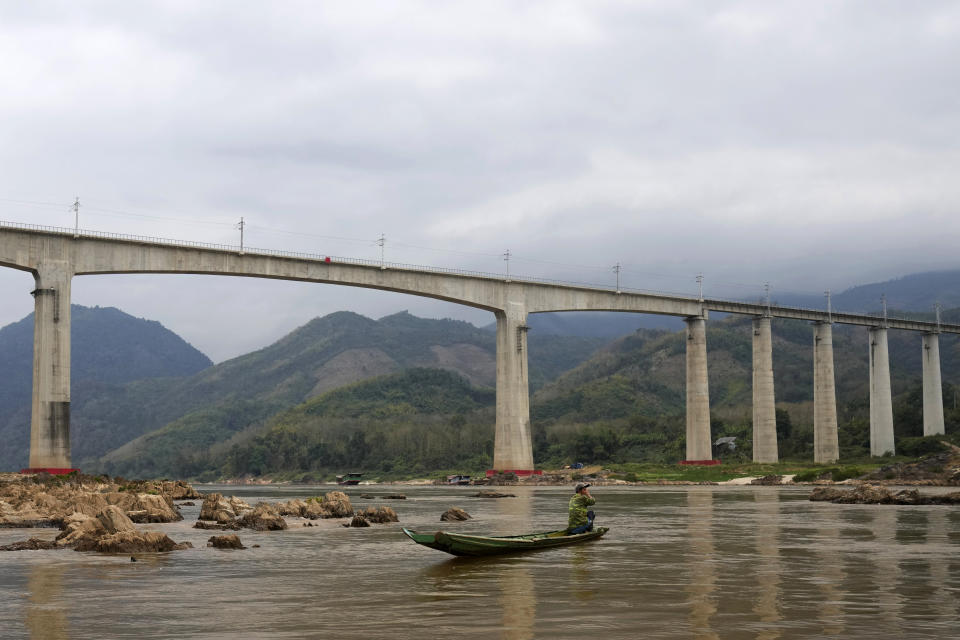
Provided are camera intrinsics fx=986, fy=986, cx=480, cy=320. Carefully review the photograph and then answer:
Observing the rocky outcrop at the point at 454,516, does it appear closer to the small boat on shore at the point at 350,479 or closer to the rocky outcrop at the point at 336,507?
the rocky outcrop at the point at 336,507

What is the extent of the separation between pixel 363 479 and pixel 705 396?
223 feet

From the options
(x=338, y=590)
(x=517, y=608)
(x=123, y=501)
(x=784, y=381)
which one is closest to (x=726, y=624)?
(x=517, y=608)

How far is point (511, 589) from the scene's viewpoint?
17.8 metres

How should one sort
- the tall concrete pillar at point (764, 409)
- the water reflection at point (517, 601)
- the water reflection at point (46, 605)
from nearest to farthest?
1. the water reflection at point (517, 601)
2. the water reflection at point (46, 605)
3. the tall concrete pillar at point (764, 409)

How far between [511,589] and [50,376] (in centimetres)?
5138

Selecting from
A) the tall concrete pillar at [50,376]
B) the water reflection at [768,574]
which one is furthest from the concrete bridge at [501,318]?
the water reflection at [768,574]

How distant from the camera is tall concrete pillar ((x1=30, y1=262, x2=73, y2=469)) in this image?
60281 mm

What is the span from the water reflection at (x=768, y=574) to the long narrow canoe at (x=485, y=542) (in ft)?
16.6

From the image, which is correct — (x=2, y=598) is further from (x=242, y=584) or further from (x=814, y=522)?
(x=814, y=522)

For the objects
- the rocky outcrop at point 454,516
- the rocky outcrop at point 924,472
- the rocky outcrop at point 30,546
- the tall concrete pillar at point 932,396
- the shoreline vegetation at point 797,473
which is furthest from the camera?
the tall concrete pillar at point 932,396

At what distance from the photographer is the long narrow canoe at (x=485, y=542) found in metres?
21.8

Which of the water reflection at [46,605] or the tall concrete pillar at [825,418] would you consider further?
the tall concrete pillar at [825,418]

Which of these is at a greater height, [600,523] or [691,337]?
[691,337]

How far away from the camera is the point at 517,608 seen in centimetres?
1551
